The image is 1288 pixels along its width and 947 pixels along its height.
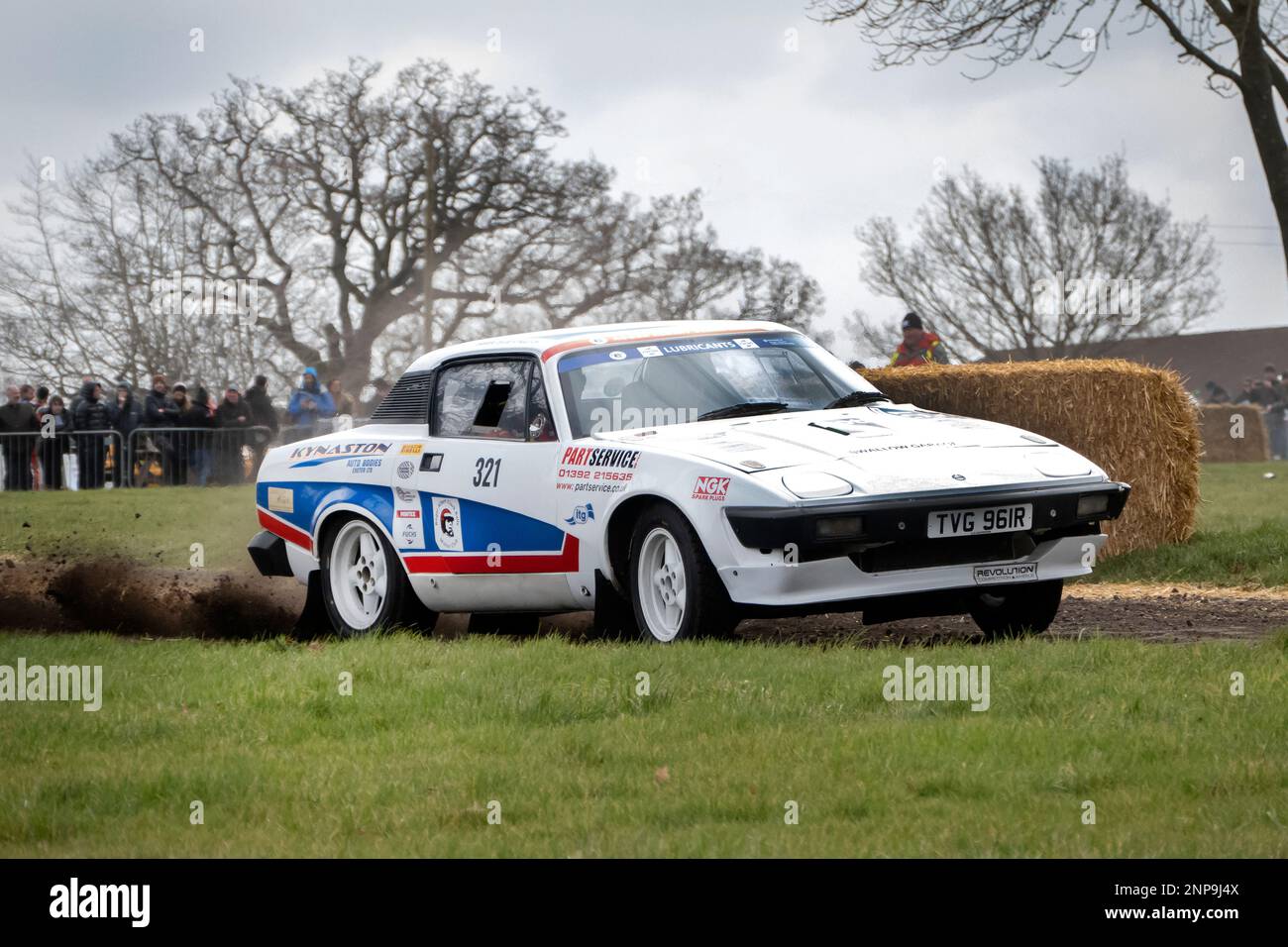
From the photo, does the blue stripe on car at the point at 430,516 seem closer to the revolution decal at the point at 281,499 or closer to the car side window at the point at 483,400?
the revolution decal at the point at 281,499

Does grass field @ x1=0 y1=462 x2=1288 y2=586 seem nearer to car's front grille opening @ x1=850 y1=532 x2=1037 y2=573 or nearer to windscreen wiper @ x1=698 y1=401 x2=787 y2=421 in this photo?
car's front grille opening @ x1=850 y1=532 x2=1037 y2=573

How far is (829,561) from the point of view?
25.6 feet

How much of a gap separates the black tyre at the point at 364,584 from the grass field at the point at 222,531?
190 inches

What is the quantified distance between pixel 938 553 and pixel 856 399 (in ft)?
4.68

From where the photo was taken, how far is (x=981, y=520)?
26.3ft

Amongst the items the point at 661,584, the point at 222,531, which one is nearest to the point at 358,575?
the point at 661,584

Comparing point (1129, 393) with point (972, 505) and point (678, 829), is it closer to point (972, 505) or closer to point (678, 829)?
point (972, 505)

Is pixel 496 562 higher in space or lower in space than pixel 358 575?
higher

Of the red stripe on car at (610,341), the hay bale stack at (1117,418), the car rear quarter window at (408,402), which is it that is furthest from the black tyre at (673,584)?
the hay bale stack at (1117,418)

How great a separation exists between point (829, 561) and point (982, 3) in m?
10.8

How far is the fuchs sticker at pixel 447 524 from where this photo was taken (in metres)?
9.47

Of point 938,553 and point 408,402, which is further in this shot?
point 408,402

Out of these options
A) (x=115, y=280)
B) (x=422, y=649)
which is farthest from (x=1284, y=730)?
(x=115, y=280)

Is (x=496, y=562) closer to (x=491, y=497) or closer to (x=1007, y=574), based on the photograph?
(x=491, y=497)
